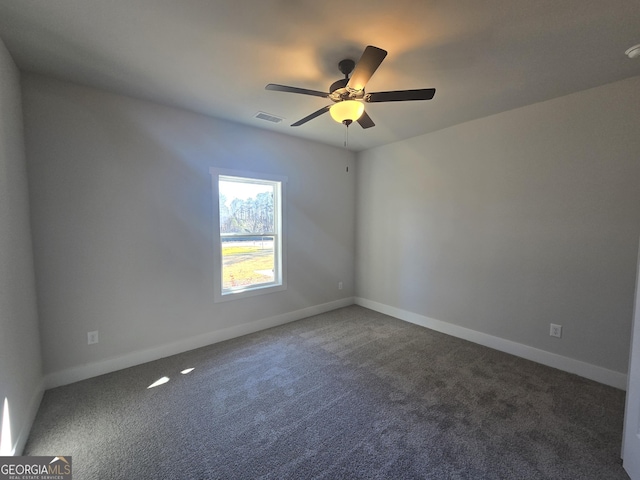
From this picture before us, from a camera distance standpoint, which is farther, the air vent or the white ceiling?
the air vent

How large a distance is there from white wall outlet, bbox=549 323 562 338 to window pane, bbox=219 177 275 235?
3411 millimetres

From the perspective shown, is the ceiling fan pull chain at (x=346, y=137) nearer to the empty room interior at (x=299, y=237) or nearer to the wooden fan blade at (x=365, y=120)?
the empty room interior at (x=299, y=237)

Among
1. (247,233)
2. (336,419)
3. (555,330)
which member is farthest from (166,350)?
(555,330)

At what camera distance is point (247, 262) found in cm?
360

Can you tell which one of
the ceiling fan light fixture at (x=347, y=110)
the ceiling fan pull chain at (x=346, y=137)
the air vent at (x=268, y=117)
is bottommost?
the ceiling fan light fixture at (x=347, y=110)

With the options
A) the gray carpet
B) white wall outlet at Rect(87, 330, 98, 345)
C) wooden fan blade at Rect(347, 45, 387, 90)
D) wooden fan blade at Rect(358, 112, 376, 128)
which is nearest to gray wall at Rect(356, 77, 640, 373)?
the gray carpet

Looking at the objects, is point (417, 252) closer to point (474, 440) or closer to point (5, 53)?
point (474, 440)

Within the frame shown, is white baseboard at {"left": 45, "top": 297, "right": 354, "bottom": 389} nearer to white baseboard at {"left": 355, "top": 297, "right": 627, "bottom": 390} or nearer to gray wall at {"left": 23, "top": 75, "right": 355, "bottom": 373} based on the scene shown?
gray wall at {"left": 23, "top": 75, "right": 355, "bottom": 373}

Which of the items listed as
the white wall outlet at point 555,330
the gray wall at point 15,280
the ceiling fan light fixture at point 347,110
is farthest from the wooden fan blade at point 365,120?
the white wall outlet at point 555,330

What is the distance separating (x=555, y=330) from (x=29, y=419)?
4.54 metres

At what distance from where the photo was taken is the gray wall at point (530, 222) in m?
2.36

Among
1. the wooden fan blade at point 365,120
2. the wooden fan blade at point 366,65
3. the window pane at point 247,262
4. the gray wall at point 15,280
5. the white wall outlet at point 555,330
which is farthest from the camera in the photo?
the window pane at point 247,262

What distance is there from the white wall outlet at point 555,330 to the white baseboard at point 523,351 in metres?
0.20

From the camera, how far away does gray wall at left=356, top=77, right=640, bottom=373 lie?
236cm
